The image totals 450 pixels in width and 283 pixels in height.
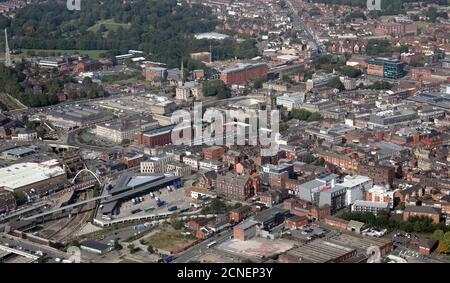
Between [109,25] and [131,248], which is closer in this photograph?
[131,248]

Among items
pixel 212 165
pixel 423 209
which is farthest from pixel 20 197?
pixel 423 209

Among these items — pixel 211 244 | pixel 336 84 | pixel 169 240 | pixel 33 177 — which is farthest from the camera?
pixel 336 84

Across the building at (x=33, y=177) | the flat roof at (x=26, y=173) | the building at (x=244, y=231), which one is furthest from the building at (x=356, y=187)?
the flat roof at (x=26, y=173)

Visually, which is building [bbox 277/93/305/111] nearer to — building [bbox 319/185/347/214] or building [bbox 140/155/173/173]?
building [bbox 140/155/173/173]

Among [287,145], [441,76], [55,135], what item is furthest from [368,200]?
[441,76]

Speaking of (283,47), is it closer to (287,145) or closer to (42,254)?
(287,145)

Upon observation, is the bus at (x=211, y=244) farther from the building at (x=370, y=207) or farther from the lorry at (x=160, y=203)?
the building at (x=370, y=207)

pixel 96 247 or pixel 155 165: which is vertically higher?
pixel 155 165

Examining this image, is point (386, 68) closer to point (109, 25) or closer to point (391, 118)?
point (391, 118)
